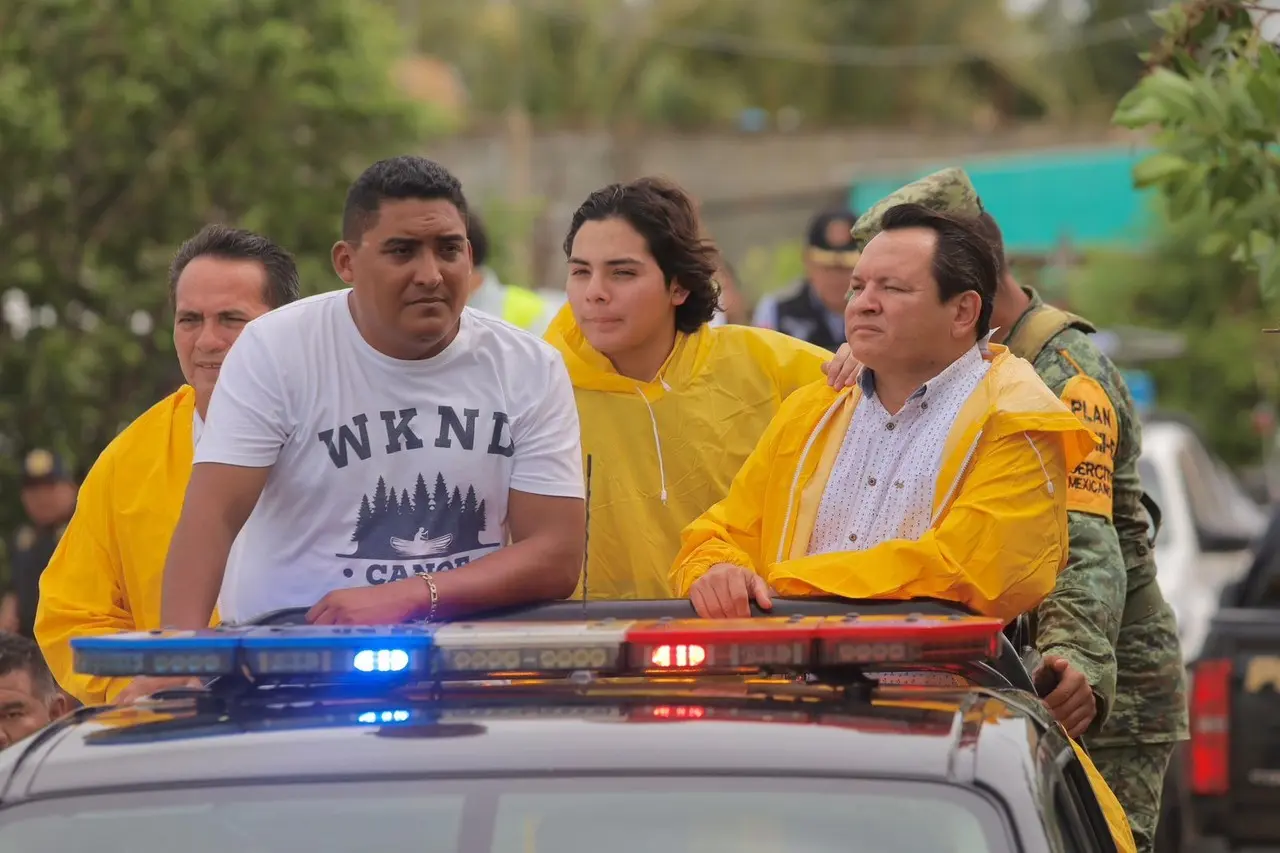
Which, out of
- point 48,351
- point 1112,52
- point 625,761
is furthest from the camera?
point 1112,52

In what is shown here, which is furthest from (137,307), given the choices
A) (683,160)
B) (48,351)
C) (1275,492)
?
(683,160)

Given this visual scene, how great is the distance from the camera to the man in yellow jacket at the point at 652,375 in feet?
16.5

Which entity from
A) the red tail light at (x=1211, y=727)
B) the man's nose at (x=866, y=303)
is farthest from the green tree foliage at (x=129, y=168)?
the man's nose at (x=866, y=303)

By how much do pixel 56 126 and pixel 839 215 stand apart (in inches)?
214

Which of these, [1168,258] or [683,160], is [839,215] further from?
[683,160]

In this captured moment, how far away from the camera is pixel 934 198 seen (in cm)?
495

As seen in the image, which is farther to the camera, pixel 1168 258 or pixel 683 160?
pixel 683 160

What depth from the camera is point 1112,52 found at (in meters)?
49.8

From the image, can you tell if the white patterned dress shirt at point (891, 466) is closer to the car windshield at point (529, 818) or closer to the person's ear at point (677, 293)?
the person's ear at point (677, 293)

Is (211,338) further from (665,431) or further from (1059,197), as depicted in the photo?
(1059,197)

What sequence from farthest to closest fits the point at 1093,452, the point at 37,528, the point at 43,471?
the point at 37,528
the point at 43,471
the point at 1093,452

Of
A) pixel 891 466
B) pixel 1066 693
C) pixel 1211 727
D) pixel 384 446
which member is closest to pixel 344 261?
pixel 384 446

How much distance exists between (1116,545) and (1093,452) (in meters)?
0.20

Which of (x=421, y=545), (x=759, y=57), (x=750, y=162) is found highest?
(x=759, y=57)
